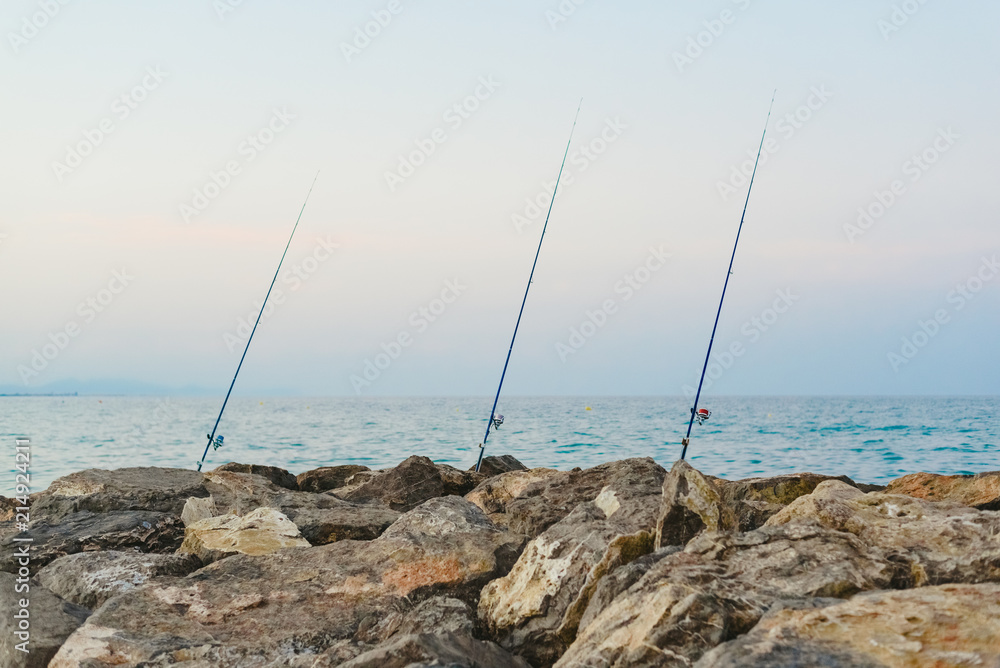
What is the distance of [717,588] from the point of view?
3674 millimetres

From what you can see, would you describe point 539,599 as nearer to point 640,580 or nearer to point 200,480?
point 640,580

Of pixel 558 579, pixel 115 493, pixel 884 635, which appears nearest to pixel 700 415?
pixel 558 579

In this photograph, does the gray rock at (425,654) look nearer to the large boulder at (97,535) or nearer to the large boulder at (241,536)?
the large boulder at (241,536)

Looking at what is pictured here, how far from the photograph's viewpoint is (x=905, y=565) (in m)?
3.95

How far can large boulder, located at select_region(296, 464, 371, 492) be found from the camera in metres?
10.1

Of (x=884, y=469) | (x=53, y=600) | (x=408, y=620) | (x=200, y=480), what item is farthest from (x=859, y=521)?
(x=884, y=469)

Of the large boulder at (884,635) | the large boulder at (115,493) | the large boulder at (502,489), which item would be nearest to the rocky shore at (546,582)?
the large boulder at (884,635)

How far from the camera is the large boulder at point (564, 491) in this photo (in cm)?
620

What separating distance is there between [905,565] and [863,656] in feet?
4.26

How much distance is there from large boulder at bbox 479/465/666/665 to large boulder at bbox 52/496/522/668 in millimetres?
345

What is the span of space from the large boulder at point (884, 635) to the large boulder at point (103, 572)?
Answer: 3802 millimetres

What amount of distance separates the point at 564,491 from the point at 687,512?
6.67ft

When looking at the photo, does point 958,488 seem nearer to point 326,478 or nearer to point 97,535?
point 97,535

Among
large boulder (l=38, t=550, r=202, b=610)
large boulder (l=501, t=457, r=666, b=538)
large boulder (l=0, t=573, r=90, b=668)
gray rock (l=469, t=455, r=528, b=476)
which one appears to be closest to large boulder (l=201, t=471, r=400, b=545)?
large boulder (l=38, t=550, r=202, b=610)
